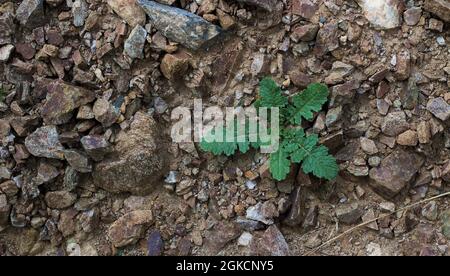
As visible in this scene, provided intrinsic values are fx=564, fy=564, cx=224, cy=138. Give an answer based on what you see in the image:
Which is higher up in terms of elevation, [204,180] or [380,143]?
[380,143]

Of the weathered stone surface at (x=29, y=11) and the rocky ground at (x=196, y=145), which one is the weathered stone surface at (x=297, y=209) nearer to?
the rocky ground at (x=196, y=145)

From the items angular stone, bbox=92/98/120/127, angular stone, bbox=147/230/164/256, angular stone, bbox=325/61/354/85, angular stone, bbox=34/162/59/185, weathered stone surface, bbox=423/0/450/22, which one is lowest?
angular stone, bbox=147/230/164/256

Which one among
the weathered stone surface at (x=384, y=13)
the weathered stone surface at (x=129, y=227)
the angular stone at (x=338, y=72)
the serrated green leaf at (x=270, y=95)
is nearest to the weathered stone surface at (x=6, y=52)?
the weathered stone surface at (x=129, y=227)

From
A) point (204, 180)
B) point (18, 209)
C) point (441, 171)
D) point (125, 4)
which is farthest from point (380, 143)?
point (18, 209)

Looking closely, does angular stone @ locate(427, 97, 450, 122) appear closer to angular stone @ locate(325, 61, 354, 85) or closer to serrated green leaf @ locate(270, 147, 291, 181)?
angular stone @ locate(325, 61, 354, 85)

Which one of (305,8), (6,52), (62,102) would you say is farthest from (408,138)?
(6,52)

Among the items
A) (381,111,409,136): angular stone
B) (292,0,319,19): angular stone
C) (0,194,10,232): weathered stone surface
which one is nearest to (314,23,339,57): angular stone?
(292,0,319,19): angular stone
